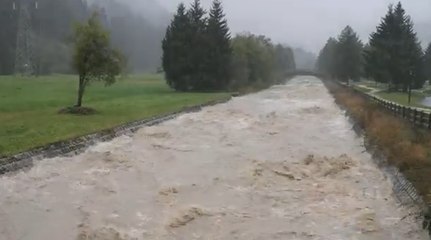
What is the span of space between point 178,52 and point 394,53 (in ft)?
106

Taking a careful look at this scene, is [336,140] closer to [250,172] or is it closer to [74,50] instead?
[250,172]

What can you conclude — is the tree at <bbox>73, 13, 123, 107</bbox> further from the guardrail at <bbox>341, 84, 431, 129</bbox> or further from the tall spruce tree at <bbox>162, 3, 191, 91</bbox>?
the tall spruce tree at <bbox>162, 3, 191, 91</bbox>

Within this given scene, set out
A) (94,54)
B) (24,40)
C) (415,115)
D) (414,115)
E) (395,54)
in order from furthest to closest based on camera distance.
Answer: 1. (24,40)
2. (395,54)
3. (94,54)
4. (414,115)
5. (415,115)

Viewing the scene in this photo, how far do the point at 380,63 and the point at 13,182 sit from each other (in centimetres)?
7384

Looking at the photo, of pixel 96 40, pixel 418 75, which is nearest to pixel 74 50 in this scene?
pixel 96 40

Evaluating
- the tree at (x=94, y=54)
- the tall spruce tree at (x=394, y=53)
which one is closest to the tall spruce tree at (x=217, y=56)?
the tall spruce tree at (x=394, y=53)

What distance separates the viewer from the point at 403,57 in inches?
3248

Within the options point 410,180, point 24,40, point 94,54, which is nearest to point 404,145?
point 410,180

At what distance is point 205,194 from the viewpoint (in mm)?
16906

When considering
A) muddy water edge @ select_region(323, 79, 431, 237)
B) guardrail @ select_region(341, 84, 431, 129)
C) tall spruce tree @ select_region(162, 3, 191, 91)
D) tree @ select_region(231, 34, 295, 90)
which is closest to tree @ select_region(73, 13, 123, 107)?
guardrail @ select_region(341, 84, 431, 129)

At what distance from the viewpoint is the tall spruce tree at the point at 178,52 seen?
79062mm

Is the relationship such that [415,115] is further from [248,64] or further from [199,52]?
[248,64]

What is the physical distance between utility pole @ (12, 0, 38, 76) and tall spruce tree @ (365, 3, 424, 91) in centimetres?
7181

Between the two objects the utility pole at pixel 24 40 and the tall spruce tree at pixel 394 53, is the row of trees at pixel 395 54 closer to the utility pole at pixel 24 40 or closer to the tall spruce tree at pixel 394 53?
the tall spruce tree at pixel 394 53
